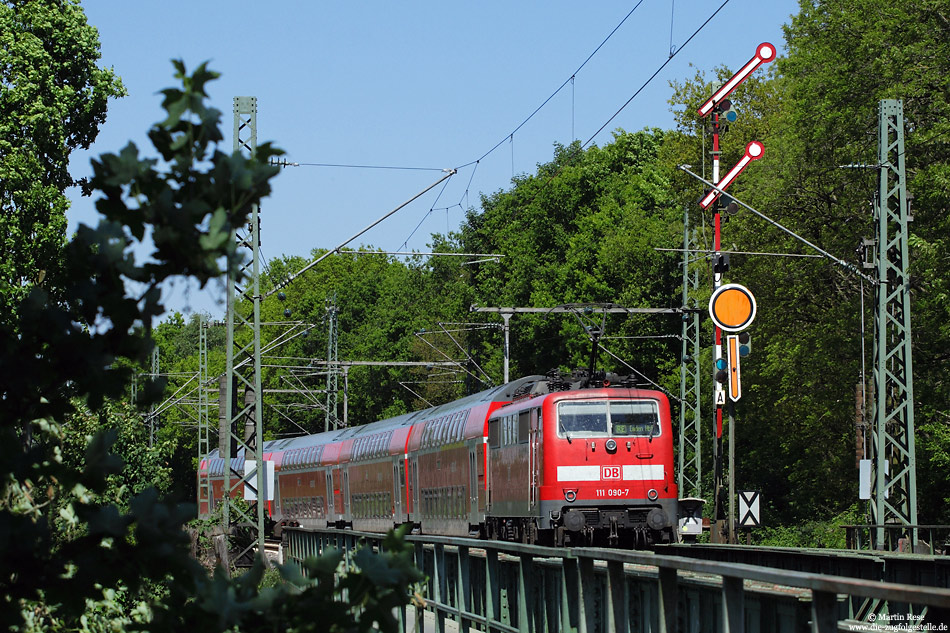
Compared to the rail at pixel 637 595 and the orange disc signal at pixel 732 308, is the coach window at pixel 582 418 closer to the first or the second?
the orange disc signal at pixel 732 308

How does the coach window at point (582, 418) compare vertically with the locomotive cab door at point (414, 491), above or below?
above

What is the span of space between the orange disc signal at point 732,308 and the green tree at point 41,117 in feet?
45.6

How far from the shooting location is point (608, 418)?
959 inches

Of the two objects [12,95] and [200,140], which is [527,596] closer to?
[200,140]

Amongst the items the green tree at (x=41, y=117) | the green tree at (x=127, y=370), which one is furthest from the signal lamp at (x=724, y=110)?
the green tree at (x=127, y=370)

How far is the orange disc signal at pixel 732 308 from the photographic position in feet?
98.7

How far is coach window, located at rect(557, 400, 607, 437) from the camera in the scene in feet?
78.3

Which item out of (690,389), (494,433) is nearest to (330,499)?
(690,389)

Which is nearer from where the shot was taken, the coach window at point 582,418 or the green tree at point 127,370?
the green tree at point 127,370

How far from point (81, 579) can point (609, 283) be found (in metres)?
59.1

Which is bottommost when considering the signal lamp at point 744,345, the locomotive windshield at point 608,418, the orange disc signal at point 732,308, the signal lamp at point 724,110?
the locomotive windshield at point 608,418

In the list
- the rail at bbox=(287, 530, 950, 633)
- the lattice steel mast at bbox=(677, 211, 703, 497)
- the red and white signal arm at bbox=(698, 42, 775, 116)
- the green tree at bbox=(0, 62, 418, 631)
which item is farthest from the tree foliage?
the green tree at bbox=(0, 62, 418, 631)

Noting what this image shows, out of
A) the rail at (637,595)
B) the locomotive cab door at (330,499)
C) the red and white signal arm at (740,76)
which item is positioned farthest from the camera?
the locomotive cab door at (330,499)

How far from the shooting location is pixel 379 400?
94000 mm
